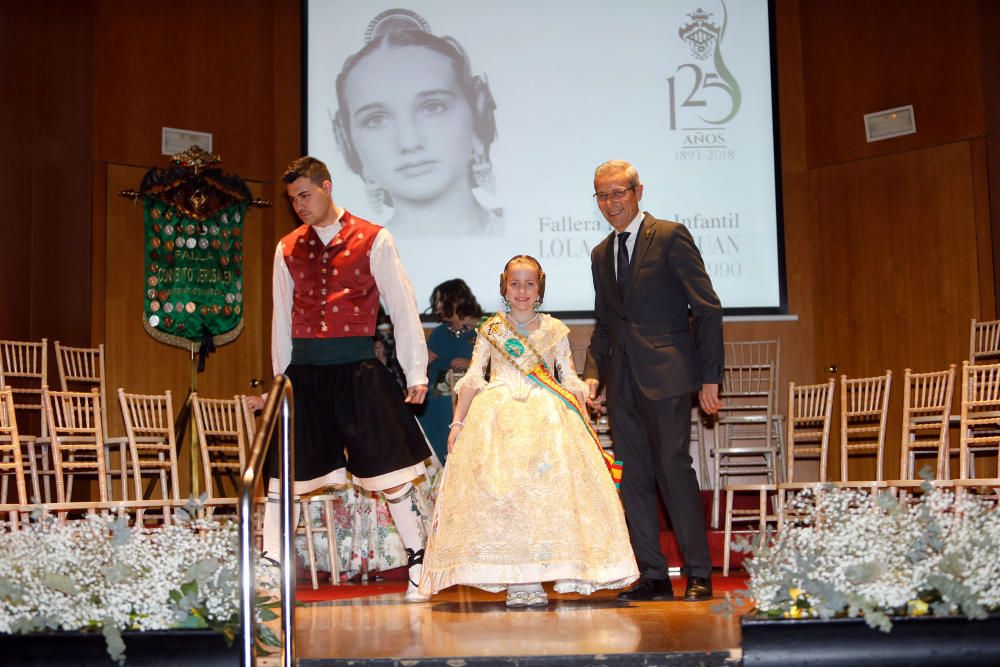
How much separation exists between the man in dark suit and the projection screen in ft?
10.9

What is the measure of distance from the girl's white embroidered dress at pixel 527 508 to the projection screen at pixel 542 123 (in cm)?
353

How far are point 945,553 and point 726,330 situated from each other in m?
4.91

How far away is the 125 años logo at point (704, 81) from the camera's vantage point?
782 cm

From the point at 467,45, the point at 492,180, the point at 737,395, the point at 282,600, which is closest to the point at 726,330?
the point at 737,395

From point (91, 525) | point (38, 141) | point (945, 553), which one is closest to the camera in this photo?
point (945, 553)

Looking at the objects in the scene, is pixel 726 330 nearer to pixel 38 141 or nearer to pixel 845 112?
pixel 845 112

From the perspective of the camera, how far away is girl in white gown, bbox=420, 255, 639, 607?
400cm

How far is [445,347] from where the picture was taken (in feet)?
21.9

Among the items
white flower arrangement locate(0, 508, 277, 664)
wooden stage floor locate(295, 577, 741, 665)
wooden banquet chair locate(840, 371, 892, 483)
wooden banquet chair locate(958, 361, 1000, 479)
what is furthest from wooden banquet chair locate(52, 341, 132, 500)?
wooden banquet chair locate(958, 361, 1000, 479)

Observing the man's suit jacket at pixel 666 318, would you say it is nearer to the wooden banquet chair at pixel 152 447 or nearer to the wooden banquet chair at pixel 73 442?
the wooden banquet chair at pixel 152 447

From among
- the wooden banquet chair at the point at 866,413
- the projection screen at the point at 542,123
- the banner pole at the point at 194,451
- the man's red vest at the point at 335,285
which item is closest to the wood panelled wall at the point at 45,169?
the banner pole at the point at 194,451

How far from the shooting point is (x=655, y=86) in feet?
25.8

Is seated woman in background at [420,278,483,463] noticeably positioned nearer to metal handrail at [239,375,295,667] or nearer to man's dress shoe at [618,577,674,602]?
man's dress shoe at [618,577,674,602]

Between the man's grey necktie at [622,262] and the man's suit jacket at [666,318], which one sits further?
the man's grey necktie at [622,262]
